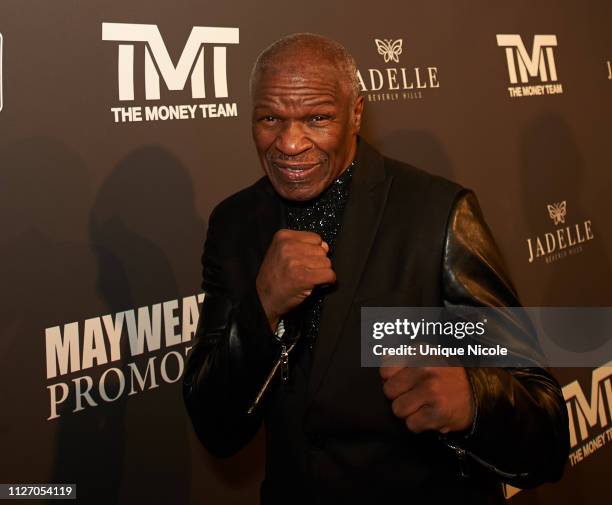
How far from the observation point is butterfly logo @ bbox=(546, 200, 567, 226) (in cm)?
286

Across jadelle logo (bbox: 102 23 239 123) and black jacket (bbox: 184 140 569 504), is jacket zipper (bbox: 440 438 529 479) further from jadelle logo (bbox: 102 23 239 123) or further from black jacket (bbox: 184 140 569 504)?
jadelle logo (bbox: 102 23 239 123)

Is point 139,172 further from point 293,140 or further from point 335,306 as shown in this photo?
point 335,306

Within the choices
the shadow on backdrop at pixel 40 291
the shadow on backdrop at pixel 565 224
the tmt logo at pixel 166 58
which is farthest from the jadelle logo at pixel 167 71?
the shadow on backdrop at pixel 565 224

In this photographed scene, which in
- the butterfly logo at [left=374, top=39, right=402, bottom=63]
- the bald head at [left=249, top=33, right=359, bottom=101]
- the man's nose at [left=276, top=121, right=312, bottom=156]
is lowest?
the man's nose at [left=276, top=121, right=312, bottom=156]

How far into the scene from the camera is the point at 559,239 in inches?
113

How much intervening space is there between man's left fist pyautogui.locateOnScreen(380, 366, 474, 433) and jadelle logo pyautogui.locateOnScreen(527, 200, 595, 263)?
6.51 ft

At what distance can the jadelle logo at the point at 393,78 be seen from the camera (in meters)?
2.28

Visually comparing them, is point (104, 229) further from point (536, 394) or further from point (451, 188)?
point (536, 394)

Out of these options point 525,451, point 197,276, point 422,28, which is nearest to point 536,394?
point 525,451

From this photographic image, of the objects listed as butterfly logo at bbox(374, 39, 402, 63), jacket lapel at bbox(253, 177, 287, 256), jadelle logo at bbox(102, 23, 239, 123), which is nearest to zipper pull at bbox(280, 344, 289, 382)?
jacket lapel at bbox(253, 177, 287, 256)

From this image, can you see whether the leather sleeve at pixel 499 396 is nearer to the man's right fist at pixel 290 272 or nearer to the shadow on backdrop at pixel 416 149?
the man's right fist at pixel 290 272

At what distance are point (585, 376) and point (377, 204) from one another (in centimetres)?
209

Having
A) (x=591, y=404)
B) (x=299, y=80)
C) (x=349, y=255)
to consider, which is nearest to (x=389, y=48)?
(x=299, y=80)

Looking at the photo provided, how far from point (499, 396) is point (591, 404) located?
7.18 feet
